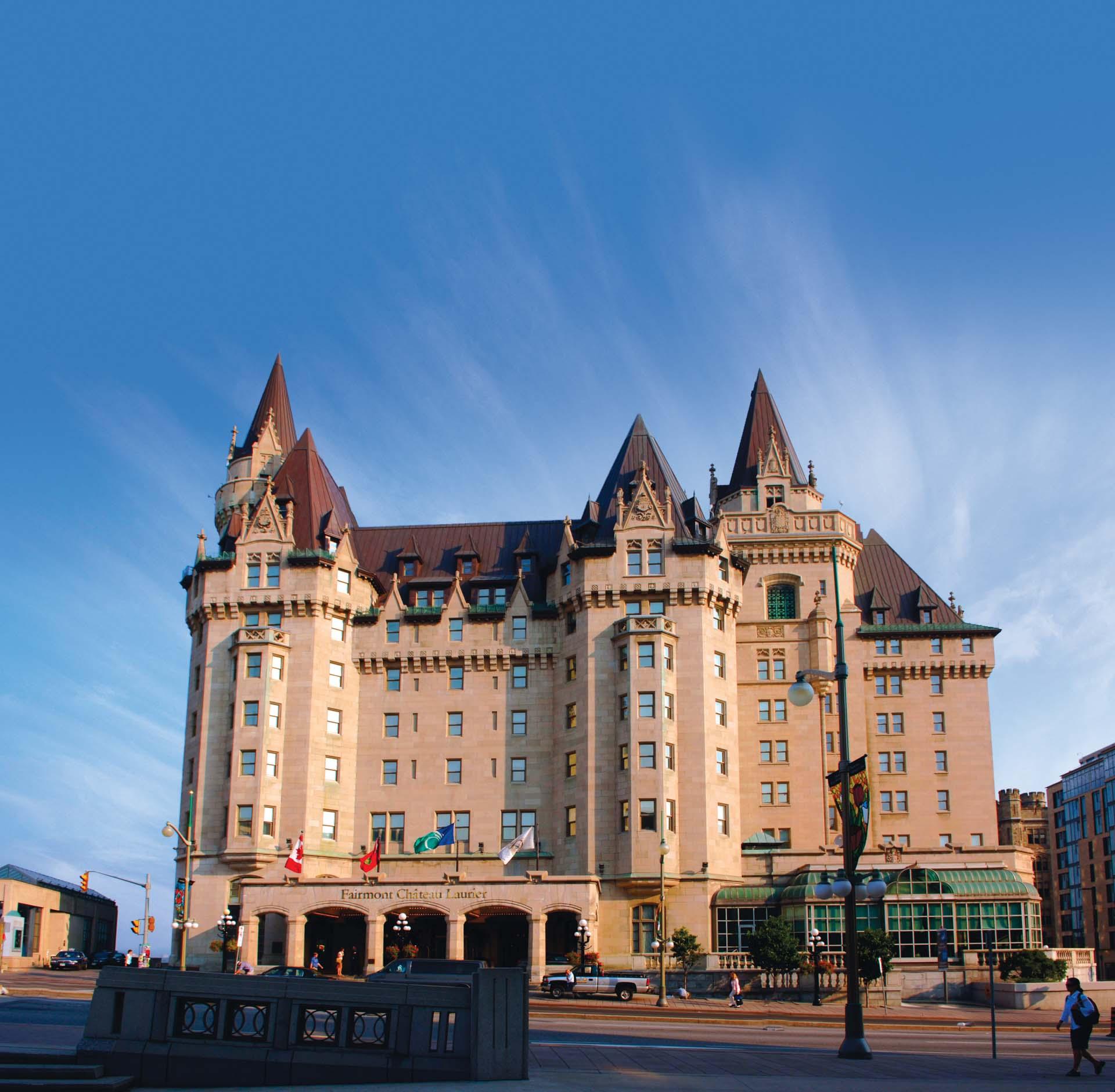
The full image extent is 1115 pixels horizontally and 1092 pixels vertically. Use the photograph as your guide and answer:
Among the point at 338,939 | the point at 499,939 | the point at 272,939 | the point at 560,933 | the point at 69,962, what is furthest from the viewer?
the point at 69,962

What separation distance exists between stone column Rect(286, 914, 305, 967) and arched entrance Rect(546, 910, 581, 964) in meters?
13.5

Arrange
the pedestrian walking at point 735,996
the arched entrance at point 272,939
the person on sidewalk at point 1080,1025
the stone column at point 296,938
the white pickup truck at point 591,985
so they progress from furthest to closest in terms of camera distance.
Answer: the arched entrance at point 272,939 < the stone column at point 296,938 < the white pickup truck at point 591,985 < the pedestrian walking at point 735,996 < the person on sidewalk at point 1080,1025

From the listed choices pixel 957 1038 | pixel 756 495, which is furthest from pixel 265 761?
pixel 957 1038

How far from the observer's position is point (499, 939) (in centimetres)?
7750

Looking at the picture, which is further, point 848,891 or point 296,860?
point 296,860

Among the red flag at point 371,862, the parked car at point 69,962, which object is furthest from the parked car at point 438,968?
the parked car at point 69,962

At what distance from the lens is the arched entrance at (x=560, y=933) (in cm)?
7500

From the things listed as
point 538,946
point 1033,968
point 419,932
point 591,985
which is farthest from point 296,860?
point 1033,968

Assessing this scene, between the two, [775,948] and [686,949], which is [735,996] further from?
[686,949]

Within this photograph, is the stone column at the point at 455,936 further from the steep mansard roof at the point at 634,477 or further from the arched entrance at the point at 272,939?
the steep mansard roof at the point at 634,477

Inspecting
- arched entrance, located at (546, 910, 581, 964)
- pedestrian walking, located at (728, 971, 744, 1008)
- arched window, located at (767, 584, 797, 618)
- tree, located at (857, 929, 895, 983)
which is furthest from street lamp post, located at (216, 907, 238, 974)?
arched window, located at (767, 584, 797, 618)

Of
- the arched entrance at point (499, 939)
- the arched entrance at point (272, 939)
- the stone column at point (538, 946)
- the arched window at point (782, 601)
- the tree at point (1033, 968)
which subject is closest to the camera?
the tree at point (1033, 968)

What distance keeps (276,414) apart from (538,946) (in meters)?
42.9

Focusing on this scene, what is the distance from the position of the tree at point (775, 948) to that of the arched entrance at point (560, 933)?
12.8 meters
